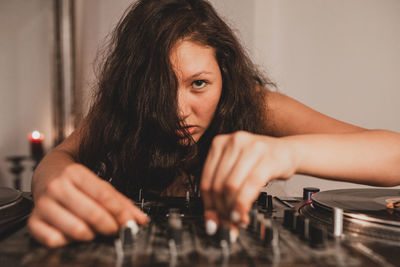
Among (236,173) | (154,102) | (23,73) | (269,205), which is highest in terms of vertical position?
(23,73)

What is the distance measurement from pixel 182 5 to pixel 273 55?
92 cm

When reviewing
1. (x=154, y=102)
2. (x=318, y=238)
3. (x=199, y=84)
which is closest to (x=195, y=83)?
(x=199, y=84)

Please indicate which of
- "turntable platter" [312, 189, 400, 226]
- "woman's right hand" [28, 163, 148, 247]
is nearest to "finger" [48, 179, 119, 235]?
"woman's right hand" [28, 163, 148, 247]

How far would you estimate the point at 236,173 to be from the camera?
0.48 m

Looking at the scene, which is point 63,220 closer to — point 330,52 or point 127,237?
point 127,237

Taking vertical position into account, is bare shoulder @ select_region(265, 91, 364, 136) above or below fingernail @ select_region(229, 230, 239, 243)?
above

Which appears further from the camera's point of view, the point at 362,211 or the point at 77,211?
the point at 362,211

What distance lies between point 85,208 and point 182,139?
1.94 ft

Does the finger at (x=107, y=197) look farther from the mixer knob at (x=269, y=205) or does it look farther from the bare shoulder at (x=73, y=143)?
the bare shoulder at (x=73, y=143)

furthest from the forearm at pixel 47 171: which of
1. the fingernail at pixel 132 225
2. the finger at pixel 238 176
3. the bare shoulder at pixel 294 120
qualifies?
the bare shoulder at pixel 294 120

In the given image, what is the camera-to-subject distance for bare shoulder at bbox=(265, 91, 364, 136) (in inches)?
42.4

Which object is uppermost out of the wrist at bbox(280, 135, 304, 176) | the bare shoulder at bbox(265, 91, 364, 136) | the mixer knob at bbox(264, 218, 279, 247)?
the bare shoulder at bbox(265, 91, 364, 136)

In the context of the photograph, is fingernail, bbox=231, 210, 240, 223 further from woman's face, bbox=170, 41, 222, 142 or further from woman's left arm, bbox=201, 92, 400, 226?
woman's face, bbox=170, 41, 222, 142

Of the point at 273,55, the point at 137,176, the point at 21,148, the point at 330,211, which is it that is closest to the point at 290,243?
the point at 330,211
